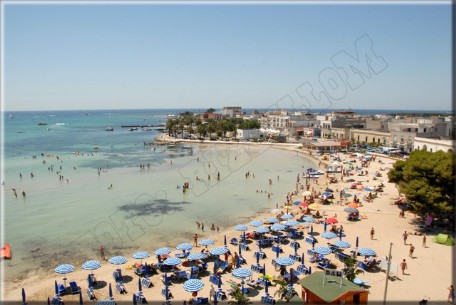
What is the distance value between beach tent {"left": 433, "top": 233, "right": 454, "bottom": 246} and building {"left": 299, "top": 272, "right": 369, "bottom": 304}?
11079mm

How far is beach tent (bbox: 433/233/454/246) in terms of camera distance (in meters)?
21.6

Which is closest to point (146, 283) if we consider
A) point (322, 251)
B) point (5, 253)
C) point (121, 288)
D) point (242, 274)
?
point (121, 288)

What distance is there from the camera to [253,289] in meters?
17.2

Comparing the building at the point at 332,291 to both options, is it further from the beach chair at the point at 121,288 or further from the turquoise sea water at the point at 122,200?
the turquoise sea water at the point at 122,200

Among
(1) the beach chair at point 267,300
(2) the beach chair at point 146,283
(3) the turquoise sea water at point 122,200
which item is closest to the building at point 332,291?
(1) the beach chair at point 267,300

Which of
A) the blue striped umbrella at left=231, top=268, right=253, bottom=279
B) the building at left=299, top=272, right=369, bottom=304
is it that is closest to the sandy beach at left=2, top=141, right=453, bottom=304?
the blue striped umbrella at left=231, top=268, right=253, bottom=279

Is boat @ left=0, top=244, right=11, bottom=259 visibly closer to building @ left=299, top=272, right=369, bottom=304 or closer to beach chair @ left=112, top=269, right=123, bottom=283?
beach chair @ left=112, top=269, right=123, bottom=283

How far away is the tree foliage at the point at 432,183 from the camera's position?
2255cm

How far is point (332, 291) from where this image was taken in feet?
45.5

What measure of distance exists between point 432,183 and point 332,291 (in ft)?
Answer: 47.1

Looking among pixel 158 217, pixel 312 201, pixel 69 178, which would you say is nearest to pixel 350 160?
pixel 312 201

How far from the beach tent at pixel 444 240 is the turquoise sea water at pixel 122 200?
14.5 metres

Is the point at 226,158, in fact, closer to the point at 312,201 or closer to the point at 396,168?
the point at 312,201

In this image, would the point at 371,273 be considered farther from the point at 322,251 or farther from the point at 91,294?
the point at 91,294
